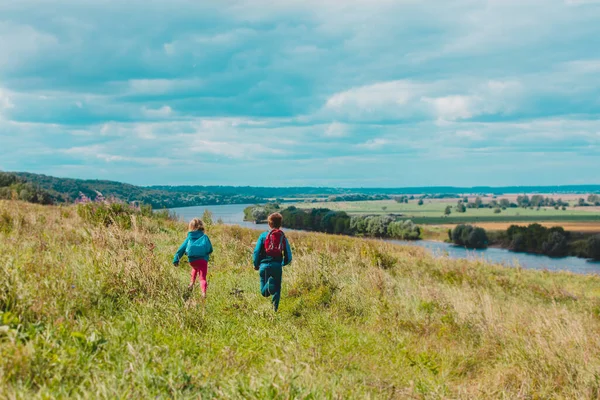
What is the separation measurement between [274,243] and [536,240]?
53.2m

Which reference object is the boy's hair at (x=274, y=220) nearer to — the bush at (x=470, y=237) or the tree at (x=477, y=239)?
the tree at (x=477, y=239)

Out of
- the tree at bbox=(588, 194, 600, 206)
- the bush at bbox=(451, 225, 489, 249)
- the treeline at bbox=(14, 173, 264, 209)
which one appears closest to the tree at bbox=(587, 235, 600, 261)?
the bush at bbox=(451, 225, 489, 249)

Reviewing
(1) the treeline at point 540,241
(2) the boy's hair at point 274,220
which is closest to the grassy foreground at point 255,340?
(2) the boy's hair at point 274,220

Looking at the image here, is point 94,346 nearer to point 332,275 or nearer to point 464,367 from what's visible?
point 464,367

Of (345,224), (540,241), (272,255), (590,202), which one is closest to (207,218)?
(272,255)

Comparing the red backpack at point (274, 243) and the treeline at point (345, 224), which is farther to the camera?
the treeline at point (345, 224)

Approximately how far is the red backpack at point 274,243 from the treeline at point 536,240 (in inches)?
1865

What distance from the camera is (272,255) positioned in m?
9.05

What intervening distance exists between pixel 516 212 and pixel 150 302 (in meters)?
108

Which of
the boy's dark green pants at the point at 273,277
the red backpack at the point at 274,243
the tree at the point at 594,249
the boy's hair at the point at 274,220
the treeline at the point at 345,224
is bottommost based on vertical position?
the tree at the point at 594,249

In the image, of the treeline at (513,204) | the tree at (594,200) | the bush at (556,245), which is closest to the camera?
the bush at (556,245)

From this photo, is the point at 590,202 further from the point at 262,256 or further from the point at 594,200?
the point at 262,256

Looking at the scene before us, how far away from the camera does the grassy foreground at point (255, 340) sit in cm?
487

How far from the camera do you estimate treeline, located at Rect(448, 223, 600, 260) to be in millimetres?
51688
